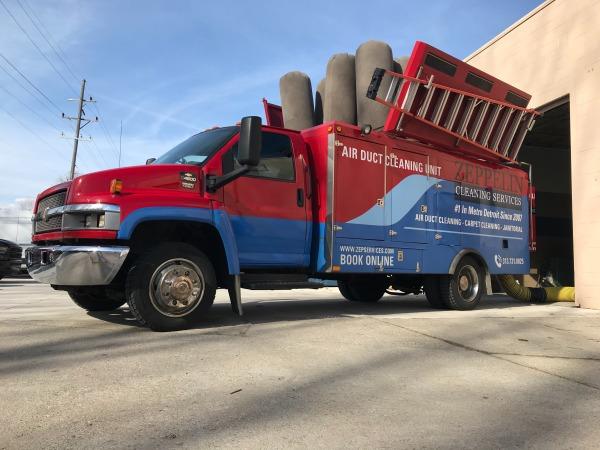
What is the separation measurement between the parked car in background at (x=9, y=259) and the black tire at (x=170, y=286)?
11388 mm

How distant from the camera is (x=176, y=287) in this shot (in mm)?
5238

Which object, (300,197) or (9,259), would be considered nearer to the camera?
(300,197)

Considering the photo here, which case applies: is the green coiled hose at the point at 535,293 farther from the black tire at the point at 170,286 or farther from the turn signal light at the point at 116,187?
the turn signal light at the point at 116,187

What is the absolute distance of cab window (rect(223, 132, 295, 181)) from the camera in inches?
243

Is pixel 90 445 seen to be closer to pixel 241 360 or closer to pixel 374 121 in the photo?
pixel 241 360

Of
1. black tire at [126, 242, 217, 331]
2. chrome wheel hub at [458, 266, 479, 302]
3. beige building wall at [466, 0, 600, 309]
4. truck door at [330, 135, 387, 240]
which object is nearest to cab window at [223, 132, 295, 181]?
truck door at [330, 135, 387, 240]

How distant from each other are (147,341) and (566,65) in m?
9.97

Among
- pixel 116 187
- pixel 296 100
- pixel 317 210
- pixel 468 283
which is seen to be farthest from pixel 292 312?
pixel 296 100

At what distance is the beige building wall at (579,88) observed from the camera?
9.65 meters

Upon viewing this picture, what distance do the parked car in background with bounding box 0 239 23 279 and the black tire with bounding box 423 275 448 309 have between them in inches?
476

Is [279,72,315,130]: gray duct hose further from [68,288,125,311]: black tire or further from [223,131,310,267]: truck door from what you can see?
[68,288,125,311]: black tire

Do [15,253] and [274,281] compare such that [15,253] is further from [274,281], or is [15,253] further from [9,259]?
[274,281]

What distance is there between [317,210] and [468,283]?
3.68 meters

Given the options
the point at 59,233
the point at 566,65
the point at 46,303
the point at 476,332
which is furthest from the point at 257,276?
the point at 566,65
